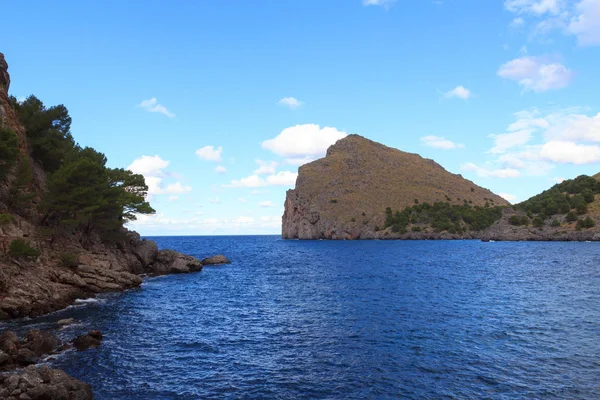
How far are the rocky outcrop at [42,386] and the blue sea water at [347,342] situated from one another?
1.76 m

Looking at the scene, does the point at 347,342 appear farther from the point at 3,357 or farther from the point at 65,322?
the point at 65,322

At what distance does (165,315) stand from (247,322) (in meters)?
9.35

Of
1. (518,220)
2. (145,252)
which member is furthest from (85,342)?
(518,220)

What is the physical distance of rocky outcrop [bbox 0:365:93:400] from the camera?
1753 cm

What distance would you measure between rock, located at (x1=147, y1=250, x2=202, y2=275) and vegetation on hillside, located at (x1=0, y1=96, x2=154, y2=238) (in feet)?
44.1

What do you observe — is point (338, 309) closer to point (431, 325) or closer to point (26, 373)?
point (431, 325)

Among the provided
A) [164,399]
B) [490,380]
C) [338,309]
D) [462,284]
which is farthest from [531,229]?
[164,399]

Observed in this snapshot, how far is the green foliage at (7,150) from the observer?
41.4m

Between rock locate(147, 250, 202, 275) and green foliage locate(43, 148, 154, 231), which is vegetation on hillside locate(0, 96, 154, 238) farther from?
rock locate(147, 250, 202, 275)

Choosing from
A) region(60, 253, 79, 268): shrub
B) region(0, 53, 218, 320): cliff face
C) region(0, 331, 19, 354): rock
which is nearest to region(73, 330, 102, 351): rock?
region(0, 331, 19, 354): rock

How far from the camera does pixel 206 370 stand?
24.2 metres

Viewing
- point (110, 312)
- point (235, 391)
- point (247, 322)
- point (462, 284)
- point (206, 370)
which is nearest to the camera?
point (235, 391)

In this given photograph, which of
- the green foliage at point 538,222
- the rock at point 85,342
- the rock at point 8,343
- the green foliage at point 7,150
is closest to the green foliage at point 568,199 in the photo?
the green foliage at point 538,222

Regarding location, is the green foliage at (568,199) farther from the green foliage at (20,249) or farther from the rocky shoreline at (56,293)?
the green foliage at (20,249)
